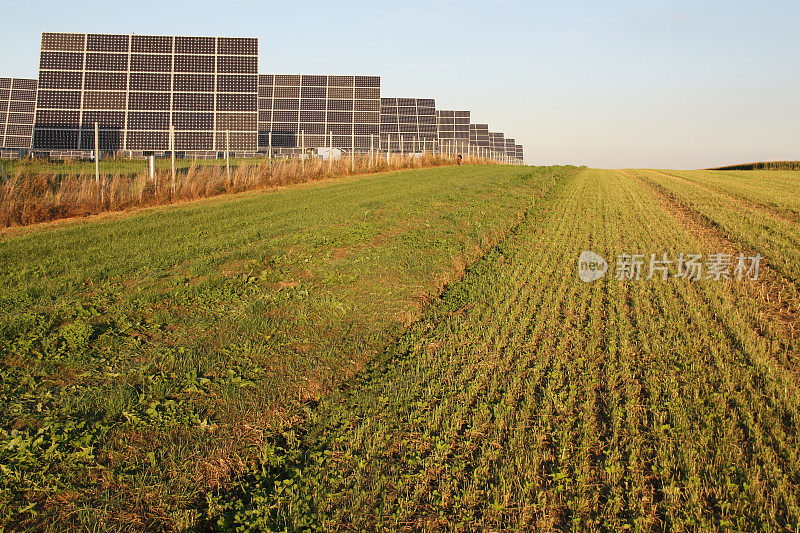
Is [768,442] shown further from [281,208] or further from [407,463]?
[281,208]

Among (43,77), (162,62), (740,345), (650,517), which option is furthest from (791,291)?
(43,77)

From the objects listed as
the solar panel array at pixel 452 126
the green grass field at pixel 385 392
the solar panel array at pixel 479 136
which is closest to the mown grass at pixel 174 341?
the green grass field at pixel 385 392

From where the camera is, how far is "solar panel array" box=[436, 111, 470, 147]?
5791cm

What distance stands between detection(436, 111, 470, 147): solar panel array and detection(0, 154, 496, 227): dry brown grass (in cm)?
3568

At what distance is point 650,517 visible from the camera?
3.10 m

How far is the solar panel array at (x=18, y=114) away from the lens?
3462 centimetres

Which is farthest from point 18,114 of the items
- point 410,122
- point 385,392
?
point 385,392

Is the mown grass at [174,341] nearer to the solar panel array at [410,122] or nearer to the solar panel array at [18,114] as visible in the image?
the solar panel array at [18,114]

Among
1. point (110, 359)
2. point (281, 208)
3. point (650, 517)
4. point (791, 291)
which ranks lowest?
point (650, 517)

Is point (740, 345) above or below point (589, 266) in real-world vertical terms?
→ below

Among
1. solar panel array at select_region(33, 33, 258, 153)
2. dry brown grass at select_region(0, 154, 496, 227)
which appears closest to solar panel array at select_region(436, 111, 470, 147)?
solar panel array at select_region(33, 33, 258, 153)

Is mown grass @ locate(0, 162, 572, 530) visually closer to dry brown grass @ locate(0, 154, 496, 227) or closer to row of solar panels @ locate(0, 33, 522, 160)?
dry brown grass @ locate(0, 154, 496, 227)

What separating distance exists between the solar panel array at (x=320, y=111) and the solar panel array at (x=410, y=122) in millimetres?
8459

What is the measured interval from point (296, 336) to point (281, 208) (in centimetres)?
967
